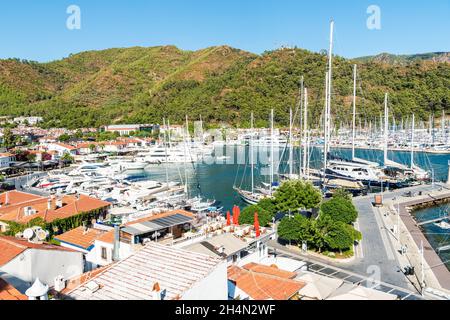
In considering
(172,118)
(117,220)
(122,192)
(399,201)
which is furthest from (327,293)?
(172,118)

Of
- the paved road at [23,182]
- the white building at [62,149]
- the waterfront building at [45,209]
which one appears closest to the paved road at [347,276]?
the waterfront building at [45,209]

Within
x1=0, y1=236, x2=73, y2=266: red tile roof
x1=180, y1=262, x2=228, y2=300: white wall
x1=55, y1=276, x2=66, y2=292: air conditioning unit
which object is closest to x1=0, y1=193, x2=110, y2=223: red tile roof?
x1=0, y1=236, x2=73, y2=266: red tile roof

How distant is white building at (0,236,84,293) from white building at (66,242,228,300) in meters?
3.64

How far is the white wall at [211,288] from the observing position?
588cm

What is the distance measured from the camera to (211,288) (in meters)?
6.25

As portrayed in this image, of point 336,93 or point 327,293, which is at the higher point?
point 336,93

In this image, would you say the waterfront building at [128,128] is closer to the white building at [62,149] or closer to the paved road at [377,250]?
the white building at [62,149]

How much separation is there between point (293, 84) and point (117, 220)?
3438 inches

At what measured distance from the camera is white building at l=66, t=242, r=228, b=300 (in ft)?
19.3

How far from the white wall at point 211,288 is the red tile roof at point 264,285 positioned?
Result: 9.43 feet
